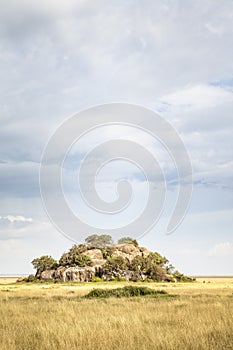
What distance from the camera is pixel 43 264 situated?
89875 mm

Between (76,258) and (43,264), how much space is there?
363 inches

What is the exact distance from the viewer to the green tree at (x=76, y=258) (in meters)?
85.0

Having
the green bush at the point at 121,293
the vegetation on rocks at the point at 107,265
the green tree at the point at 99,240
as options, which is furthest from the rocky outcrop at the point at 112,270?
the green bush at the point at 121,293

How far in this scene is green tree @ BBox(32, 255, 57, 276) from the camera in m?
89.4

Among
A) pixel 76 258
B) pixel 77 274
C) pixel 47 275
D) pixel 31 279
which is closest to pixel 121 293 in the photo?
pixel 77 274

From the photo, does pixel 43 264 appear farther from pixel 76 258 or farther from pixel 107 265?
pixel 107 265

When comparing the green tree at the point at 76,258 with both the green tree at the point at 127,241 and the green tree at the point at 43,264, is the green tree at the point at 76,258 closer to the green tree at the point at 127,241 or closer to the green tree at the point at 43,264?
the green tree at the point at 43,264

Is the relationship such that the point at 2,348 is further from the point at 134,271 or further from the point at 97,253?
the point at 97,253

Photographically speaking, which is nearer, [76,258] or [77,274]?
[77,274]

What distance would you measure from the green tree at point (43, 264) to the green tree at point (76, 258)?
5.96ft

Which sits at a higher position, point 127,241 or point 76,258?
point 127,241

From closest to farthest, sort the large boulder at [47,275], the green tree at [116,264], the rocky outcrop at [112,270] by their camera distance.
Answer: the rocky outcrop at [112,270] → the green tree at [116,264] → the large boulder at [47,275]

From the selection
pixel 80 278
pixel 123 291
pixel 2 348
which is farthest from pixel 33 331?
pixel 80 278

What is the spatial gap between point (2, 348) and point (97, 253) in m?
83.1
